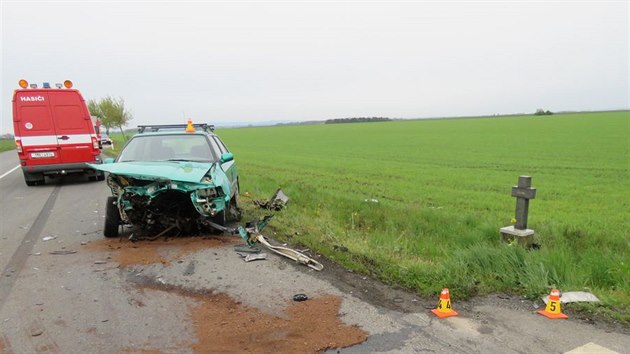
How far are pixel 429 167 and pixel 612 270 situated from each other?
1487 cm

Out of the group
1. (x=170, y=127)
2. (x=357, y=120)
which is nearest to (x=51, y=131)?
(x=170, y=127)

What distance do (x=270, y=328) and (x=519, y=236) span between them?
3.79m

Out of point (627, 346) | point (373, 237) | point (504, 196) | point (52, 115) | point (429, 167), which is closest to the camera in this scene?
point (627, 346)

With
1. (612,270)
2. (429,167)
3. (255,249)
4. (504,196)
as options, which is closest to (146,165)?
(255,249)

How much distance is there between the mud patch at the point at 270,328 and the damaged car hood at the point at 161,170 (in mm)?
1974

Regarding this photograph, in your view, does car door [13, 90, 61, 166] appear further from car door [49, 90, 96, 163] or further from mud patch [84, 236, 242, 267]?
mud patch [84, 236, 242, 267]

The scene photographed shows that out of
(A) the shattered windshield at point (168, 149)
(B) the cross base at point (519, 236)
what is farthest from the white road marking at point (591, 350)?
(A) the shattered windshield at point (168, 149)

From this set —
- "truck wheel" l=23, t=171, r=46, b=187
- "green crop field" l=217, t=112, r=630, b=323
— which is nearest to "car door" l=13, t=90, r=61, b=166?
"truck wheel" l=23, t=171, r=46, b=187

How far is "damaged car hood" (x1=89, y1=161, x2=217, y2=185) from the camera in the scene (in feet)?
18.2

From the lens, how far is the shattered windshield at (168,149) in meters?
6.94

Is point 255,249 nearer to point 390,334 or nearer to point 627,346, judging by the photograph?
point 390,334

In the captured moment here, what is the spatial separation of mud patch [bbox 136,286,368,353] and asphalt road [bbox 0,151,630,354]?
85mm

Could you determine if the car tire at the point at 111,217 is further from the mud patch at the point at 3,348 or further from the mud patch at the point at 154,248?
the mud patch at the point at 3,348

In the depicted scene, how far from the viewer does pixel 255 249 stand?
5734 millimetres
